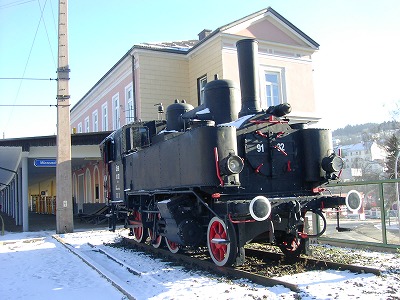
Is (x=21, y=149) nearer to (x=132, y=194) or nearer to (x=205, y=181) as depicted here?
(x=132, y=194)

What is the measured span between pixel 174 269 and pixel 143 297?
1982mm

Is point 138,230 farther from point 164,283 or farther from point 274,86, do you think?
point 274,86

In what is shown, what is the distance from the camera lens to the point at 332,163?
7.06 meters

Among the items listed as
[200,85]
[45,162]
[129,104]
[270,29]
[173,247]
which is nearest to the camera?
[173,247]

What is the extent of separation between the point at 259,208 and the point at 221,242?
2.79 feet

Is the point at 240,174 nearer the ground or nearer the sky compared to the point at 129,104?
nearer the ground

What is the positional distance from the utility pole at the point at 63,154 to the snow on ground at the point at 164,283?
17.5 feet

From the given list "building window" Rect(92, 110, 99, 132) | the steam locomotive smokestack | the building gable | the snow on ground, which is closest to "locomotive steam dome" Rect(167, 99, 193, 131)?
the steam locomotive smokestack

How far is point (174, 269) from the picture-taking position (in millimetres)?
7211

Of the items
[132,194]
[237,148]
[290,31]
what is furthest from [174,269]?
[290,31]

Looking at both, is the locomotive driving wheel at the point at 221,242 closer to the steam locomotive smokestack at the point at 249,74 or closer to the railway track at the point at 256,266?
the railway track at the point at 256,266

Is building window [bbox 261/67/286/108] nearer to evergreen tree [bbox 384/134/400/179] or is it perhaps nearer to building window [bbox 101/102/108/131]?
building window [bbox 101/102/108/131]

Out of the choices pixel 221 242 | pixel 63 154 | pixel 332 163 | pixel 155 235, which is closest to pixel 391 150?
pixel 63 154

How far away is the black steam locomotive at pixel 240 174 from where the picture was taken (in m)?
6.36
